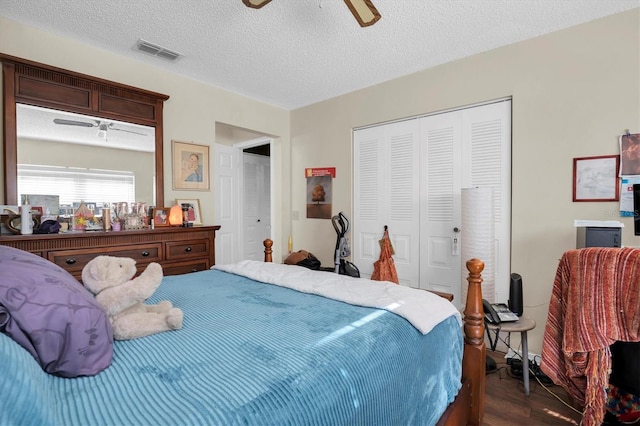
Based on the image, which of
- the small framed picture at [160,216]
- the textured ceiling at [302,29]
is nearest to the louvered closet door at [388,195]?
the textured ceiling at [302,29]

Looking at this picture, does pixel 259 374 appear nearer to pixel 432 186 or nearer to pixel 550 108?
pixel 432 186

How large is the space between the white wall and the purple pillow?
2.86 m

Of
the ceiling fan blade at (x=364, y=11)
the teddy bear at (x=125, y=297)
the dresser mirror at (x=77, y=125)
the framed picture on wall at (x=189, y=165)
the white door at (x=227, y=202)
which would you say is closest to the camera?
the teddy bear at (x=125, y=297)

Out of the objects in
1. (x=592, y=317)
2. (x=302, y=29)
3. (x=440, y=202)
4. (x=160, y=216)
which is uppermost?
(x=302, y=29)

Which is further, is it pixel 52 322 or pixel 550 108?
pixel 550 108

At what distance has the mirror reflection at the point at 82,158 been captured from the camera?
2441 millimetres

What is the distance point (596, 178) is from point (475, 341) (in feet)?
5.64

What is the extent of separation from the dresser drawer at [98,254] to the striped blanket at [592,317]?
2.91m

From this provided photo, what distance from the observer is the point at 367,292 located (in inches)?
61.3

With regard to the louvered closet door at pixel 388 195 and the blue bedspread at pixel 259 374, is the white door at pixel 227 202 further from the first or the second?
the blue bedspread at pixel 259 374

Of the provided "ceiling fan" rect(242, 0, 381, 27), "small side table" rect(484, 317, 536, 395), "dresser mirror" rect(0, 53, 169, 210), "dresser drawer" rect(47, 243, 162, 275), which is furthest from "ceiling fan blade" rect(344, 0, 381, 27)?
"dresser drawer" rect(47, 243, 162, 275)

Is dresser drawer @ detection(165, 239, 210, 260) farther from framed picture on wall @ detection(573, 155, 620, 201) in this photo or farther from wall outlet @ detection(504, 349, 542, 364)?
framed picture on wall @ detection(573, 155, 620, 201)

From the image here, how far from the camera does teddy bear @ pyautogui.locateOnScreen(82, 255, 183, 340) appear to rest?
1.06m

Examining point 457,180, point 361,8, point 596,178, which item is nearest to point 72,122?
point 361,8
